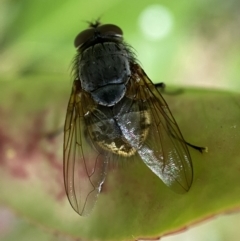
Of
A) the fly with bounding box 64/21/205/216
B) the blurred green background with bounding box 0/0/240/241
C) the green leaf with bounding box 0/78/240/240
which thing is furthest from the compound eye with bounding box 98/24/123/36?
the blurred green background with bounding box 0/0/240/241

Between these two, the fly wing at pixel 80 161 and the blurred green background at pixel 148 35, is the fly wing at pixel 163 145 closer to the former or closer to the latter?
the fly wing at pixel 80 161

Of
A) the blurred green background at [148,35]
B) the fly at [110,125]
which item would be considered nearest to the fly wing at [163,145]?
the fly at [110,125]

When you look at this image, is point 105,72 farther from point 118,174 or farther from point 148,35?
point 148,35

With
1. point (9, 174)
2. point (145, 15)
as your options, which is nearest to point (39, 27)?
point (145, 15)

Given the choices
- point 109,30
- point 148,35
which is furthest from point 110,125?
point 148,35

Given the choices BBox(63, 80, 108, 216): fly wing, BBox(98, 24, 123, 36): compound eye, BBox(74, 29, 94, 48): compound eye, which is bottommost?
BBox(63, 80, 108, 216): fly wing

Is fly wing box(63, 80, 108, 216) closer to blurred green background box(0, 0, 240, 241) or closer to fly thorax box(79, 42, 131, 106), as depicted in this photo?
fly thorax box(79, 42, 131, 106)
